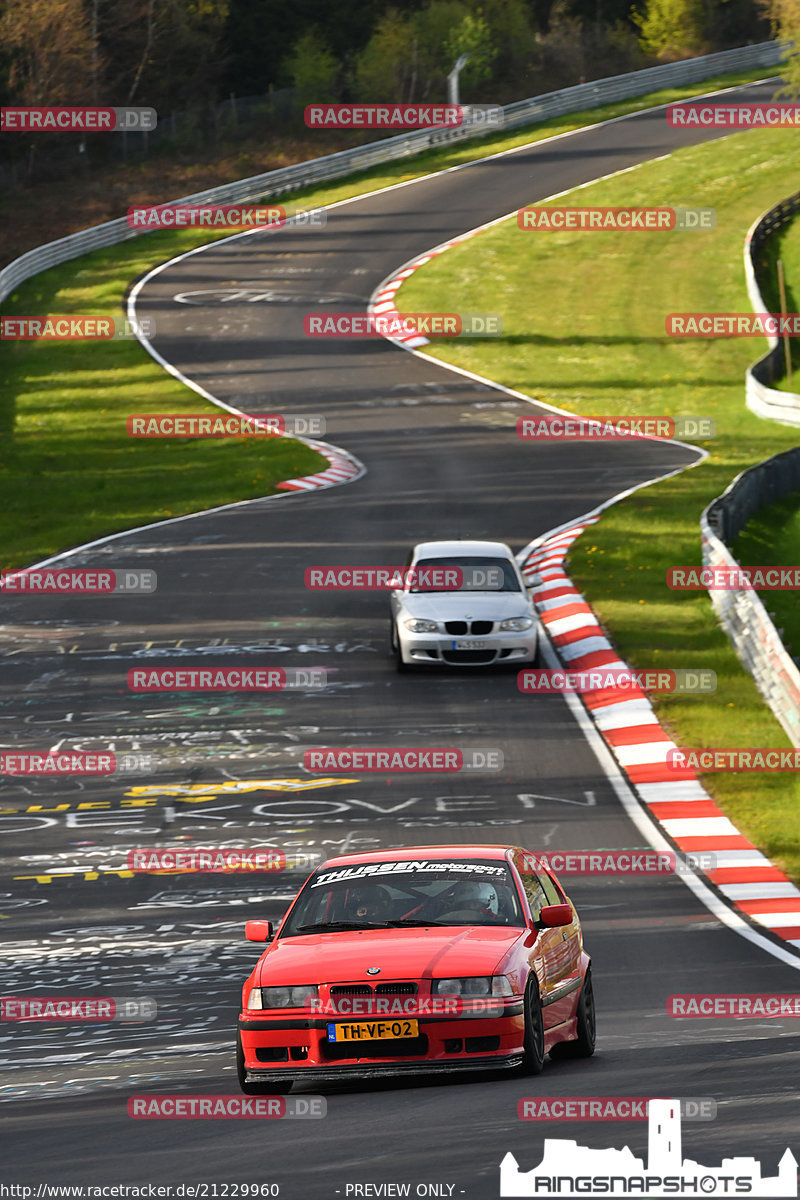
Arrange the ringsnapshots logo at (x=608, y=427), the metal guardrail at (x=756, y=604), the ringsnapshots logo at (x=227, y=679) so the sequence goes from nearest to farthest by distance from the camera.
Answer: the metal guardrail at (x=756, y=604) < the ringsnapshots logo at (x=227, y=679) < the ringsnapshots logo at (x=608, y=427)

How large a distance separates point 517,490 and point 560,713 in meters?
13.9

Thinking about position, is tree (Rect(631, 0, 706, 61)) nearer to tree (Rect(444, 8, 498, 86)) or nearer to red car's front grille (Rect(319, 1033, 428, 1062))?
tree (Rect(444, 8, 498, 86))

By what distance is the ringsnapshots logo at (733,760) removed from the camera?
17688 mm

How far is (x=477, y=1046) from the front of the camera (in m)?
8.36

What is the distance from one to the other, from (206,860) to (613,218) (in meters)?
47.4

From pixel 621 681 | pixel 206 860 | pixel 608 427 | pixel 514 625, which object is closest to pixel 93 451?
pixel 608 427

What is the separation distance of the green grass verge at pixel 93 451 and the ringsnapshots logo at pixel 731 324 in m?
14.6

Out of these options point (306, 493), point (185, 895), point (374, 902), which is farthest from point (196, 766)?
point (306, 493)

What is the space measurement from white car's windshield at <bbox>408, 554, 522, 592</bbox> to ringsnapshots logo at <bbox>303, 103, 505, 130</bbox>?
52586 millimetres

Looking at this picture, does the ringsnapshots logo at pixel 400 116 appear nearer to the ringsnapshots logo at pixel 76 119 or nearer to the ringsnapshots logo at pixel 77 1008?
the ringsnapshots logo at pixel 76 119

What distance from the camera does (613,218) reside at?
5894cm

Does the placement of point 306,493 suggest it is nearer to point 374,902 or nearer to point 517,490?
point 517,490

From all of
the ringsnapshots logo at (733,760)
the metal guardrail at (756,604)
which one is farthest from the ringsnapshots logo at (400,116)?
the ringsnapshots logo at (733,760)

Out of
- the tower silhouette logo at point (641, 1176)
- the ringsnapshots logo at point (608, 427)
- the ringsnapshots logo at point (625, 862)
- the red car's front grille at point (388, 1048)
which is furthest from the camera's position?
the ringsnapshots logo at point (608, 427)
